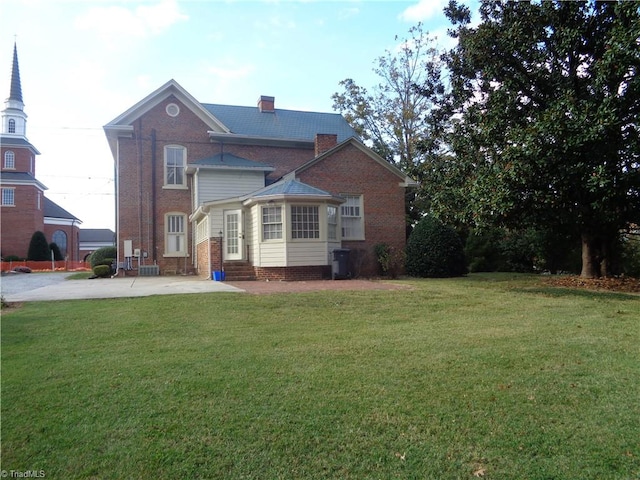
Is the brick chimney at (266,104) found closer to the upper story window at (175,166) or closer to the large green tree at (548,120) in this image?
the upper story window at (175,166)

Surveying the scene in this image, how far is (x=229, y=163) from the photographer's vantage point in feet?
72.1

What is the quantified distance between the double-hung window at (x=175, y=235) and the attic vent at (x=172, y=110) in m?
4.81

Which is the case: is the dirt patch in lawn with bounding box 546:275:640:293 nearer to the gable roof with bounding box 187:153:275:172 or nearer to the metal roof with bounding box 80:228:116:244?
the gable roof with bounding box 187:153:275:172

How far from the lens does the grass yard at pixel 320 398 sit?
3221 millimetres

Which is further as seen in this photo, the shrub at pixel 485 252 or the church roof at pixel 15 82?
the church roof at pixel 15 82

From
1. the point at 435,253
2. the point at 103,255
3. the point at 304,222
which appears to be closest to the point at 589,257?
the point at 435,253

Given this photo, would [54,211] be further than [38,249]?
Yes

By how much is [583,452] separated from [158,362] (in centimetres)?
416

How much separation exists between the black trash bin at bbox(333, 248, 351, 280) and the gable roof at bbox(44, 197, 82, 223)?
4596 centimetres

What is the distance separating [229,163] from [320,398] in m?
18.9

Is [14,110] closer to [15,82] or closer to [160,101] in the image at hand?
[15,82]

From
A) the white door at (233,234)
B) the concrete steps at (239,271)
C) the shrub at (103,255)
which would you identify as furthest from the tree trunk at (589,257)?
the shrub at (103,255)

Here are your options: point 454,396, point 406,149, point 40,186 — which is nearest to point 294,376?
point 454,396

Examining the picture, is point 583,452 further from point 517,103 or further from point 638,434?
point 517,103
